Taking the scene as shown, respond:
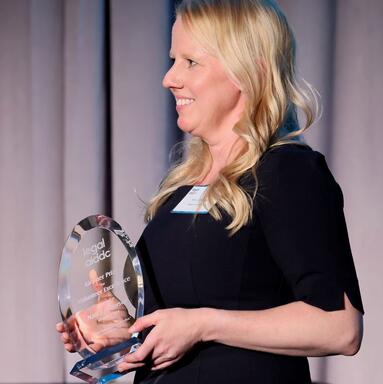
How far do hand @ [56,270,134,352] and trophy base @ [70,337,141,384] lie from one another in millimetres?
12

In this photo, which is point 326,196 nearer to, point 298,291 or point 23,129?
point 298,291

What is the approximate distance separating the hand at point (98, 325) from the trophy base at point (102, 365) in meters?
0.01

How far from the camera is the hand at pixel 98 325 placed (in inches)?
38.3

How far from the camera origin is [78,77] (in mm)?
2090

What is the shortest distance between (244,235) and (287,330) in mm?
139

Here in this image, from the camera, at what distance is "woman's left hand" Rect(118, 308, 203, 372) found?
930 millimetres

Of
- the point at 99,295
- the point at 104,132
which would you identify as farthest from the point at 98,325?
the point at 104,132

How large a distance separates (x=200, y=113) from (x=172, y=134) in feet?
3.00

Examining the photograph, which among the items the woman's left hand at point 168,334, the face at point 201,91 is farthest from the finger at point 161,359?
the face at point 201,91

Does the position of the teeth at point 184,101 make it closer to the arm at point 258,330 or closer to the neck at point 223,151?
the neck at point 223,151

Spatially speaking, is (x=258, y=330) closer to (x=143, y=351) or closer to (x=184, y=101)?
(x=143, y=351)

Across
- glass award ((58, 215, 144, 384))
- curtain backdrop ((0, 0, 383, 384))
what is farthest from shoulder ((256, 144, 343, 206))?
curtain backdrop ((0, 0, 383, 384))

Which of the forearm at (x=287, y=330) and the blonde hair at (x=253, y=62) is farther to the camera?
the blonde hair at (x=253, y=62)

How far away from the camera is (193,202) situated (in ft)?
3.51
